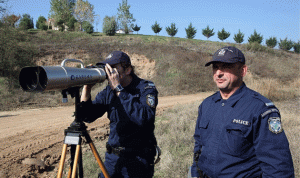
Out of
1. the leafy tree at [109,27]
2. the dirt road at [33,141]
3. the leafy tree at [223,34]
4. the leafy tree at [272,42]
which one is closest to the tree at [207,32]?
the leafy tree at [223,34]

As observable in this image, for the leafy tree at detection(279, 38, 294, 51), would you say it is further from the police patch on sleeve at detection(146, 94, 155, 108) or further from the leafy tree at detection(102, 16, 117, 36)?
the police patch on sleeve at detection(146, 94, 155, 108)

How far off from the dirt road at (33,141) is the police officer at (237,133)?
141 inches

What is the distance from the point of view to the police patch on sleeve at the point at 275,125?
1.53 m

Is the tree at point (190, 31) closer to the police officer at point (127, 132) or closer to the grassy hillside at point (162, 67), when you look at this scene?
the grassy hillside at point (162, 67)

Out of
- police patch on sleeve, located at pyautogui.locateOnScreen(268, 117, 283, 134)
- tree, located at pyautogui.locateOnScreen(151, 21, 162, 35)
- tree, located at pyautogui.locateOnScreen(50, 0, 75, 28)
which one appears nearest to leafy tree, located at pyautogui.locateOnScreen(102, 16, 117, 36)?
tree, located at pyautogui.locateOnScreen(50, 0, 75, 28)

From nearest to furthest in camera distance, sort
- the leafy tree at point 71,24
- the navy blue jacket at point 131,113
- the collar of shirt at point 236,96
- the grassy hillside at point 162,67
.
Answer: the collar of shirt at point 236,96, the navy blue jacket at point 131,113, the grassy hillside at point 162,67, the leafy tree at point 71,24

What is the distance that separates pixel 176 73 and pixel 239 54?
17846 mm

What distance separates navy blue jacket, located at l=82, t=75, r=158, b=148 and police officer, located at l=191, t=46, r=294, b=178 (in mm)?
510

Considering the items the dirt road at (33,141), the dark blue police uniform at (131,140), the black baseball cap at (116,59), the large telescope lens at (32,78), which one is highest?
the black baseball cap at (116,59)

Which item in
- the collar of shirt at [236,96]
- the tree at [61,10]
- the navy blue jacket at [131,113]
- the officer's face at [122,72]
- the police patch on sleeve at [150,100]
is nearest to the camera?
the collar of shirt at [236,96]

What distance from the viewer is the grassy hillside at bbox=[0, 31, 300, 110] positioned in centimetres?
1205

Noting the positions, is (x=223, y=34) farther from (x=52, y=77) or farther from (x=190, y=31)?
(x=52, y=77)

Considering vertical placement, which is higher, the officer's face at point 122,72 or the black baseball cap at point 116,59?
the black baseball cap at point 116,59

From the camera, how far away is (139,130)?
2.23 m
